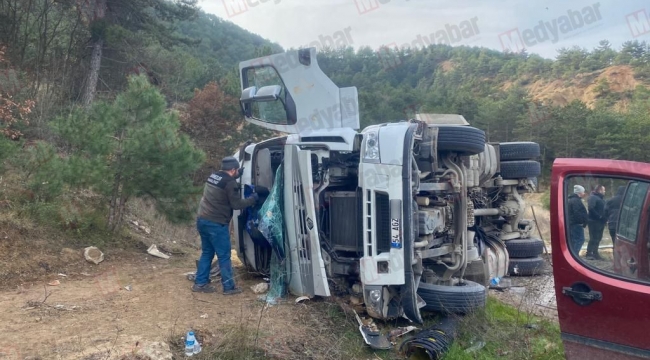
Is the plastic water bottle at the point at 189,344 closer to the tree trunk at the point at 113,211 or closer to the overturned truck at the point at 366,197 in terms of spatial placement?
the overturned truck at the point at 366,197

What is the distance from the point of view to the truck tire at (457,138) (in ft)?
17.0

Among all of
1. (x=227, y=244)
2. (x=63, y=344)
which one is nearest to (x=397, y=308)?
(x=227, y=244)

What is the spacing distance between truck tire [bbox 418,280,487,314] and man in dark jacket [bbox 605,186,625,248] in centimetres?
207

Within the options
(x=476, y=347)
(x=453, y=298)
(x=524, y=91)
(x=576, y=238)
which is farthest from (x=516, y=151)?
(x=524, y=91)

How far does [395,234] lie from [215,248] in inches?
83.7

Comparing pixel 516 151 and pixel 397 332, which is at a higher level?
pixel 516 151

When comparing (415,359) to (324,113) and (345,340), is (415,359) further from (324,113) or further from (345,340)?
(324,113)

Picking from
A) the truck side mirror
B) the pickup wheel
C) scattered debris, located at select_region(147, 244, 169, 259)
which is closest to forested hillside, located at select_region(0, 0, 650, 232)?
scattered debris, located at select_region(147, 244, 169, 259)

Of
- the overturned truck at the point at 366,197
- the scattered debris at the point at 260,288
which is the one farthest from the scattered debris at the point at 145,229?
the scattered debris at the point at 260,288

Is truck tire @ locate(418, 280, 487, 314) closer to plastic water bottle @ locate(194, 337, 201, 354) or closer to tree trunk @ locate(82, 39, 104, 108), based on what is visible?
plastic water bottle @ locate(194, 337, 201, 354)

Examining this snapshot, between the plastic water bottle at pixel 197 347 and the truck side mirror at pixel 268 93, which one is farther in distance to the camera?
the truck side mirror at pixel 268 93

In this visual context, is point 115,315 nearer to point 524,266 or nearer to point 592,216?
point 592,216

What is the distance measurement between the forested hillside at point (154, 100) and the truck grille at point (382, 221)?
298 centimetres

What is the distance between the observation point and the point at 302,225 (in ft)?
17.5
